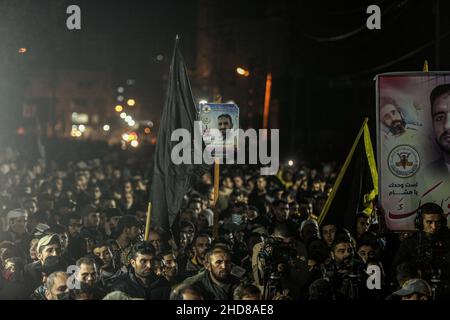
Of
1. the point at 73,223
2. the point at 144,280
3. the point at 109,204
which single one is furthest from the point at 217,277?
the point at 109,204

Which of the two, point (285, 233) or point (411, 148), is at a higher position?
point (411, 148)

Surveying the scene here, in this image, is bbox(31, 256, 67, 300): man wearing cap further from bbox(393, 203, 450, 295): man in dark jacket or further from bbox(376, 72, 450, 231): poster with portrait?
bbox(376, 72, 450, 231): poster with portrait

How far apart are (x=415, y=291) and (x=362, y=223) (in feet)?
13.0

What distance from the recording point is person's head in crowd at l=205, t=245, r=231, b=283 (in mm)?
8602

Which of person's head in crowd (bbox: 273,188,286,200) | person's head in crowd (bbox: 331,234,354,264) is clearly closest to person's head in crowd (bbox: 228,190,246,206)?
person's head in crowd (bbox: 273,188,286,200)

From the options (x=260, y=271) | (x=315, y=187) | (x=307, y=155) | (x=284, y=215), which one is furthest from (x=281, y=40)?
(x=260, y=271)

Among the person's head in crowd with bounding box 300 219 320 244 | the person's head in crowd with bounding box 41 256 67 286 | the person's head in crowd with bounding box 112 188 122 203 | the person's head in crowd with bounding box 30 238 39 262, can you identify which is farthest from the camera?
the person's head in crowd with bounding box 112 188 122 203

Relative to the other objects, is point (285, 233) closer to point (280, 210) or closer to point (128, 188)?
point (280, 210)

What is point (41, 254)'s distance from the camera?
969 centimetres

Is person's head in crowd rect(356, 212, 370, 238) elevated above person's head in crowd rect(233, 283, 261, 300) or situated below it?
above

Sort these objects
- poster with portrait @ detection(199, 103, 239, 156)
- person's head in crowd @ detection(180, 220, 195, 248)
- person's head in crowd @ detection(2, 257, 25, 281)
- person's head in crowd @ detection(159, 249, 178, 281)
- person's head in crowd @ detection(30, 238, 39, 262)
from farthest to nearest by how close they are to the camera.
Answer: person's head in crowd @ detection(180, 220, 195, 248) < poster with portrait @ detection(199, 103, 239, 156) < person's head in crowd @ detection(30, 238, 39, 262) < person's head in crowd @ detection(159, 249, 178, 281) < person's head in crowd @ detection(2, 257, 25, 281)

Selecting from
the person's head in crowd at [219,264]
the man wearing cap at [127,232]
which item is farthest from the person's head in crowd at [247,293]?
the man wearing cap at [127,232]

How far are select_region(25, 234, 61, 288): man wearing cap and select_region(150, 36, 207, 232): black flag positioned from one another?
55.8 inches

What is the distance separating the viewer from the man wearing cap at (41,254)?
30.9 ft
